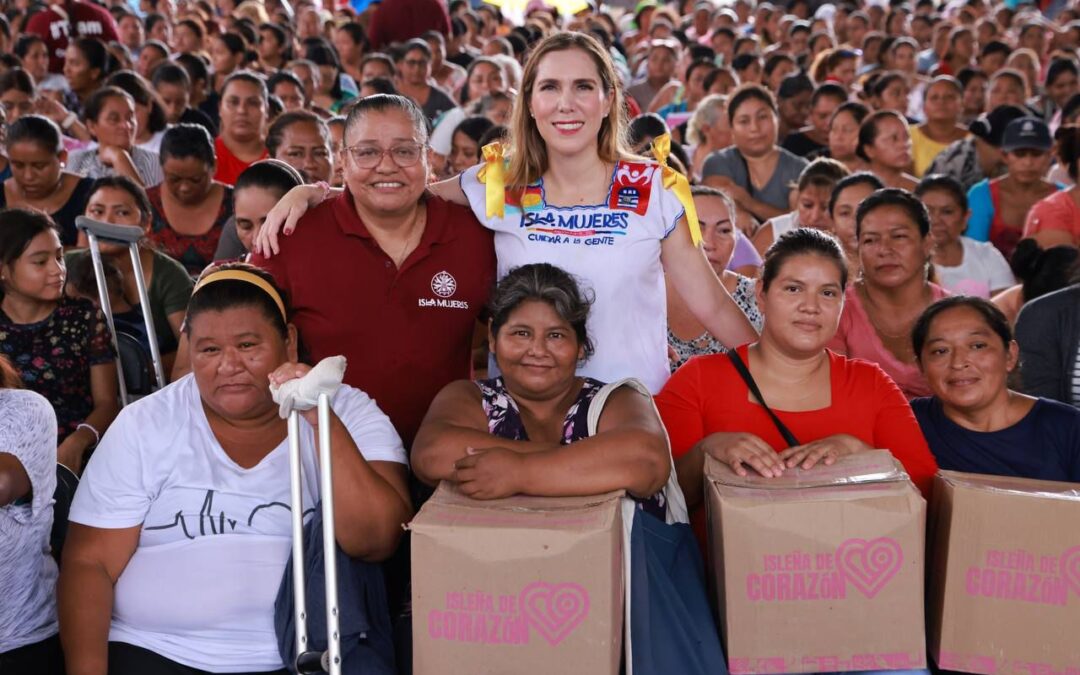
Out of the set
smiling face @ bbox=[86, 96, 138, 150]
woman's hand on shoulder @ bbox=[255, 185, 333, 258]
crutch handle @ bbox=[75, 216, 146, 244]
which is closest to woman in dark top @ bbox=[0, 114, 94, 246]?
smiling face @ bbox=[86, 96, 138, 150]

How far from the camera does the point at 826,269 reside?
3.37 m

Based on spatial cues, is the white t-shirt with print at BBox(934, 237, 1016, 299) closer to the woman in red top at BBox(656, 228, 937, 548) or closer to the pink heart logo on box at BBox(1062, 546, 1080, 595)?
the woman in red top at BBox(656, 228, 937, 548)

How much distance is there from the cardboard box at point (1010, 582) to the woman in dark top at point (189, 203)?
Result: 388 centimetres

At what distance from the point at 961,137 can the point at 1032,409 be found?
19.2 feet

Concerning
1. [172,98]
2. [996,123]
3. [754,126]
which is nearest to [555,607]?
[754,126]

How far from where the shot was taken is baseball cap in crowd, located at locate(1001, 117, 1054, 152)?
22.6 ft

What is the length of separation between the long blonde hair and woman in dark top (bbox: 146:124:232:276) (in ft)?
8.24

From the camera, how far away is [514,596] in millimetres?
2494

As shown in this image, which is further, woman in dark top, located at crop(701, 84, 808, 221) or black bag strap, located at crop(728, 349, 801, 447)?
woman in dark top, located at crop(701, 84, 808, 221)

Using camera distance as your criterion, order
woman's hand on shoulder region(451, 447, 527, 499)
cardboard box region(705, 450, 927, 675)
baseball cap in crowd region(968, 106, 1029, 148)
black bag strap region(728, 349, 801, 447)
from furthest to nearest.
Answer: baseball cap in crowd region(968, 106, 1029, 148)
black bag strap region(728, 349, 801, 447)
woman's hand on shoulder region(451, 447, 527, 499)
cardboard box region(705, 450, 927, 675)

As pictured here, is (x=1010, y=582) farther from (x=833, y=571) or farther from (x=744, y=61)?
(x=744, y=61)

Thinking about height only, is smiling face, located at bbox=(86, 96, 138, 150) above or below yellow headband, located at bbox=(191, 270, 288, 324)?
above

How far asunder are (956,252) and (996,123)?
2.41m

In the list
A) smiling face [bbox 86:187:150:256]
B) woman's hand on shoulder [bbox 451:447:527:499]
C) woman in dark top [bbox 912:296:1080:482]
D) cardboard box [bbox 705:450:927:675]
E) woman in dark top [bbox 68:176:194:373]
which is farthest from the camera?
smiling face [bbox 86:187:150:256]
